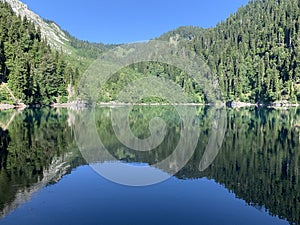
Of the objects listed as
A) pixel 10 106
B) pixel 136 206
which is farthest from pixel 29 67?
pixel 136 206

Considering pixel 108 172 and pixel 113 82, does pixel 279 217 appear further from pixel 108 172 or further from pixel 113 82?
pixel 113 82

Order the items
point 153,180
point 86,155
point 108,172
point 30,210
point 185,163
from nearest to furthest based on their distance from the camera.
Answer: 1. point 30,210
2. point 153,180
3. point 108,172
4. point 185,163
5. point 86,155

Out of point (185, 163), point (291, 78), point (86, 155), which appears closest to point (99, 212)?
point (185, 163)

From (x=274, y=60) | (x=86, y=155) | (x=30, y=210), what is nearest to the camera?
(x=30, y=210)

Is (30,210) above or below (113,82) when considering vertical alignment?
below

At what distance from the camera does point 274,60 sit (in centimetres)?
16038

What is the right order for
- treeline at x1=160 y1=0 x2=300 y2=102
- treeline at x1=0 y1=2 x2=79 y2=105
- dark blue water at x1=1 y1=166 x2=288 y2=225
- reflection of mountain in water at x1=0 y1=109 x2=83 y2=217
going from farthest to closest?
treeline at x1=160 y1=0 x2=300 y2=102 → treeline at x1=0 y1=2 x2=79 y2=105 → reflection of mountain in water at x1=0 y1=109 x2=83 y2=217 → dark blue water at x1=1 y1=166 x2=288 y2=225

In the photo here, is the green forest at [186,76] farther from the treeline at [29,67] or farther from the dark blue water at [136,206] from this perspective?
the dark blue water at [136,206]

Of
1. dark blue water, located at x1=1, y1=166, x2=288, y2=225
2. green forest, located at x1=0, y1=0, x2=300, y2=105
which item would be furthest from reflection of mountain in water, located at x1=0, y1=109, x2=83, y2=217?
green forest, located at x1=0, y1=0, x2=300, y2=105

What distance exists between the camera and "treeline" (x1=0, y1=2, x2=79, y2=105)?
95375 mm

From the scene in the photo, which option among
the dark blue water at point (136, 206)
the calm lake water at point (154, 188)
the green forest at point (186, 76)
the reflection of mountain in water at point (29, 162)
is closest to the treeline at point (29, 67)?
the green forest at point (186, 76)

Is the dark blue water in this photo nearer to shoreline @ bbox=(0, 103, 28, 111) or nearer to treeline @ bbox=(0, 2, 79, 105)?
shoreline @ bbox=(0, 103, 28, 111)

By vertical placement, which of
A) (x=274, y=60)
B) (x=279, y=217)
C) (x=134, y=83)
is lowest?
(x=279, y=217)

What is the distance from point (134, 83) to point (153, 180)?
491 feet
